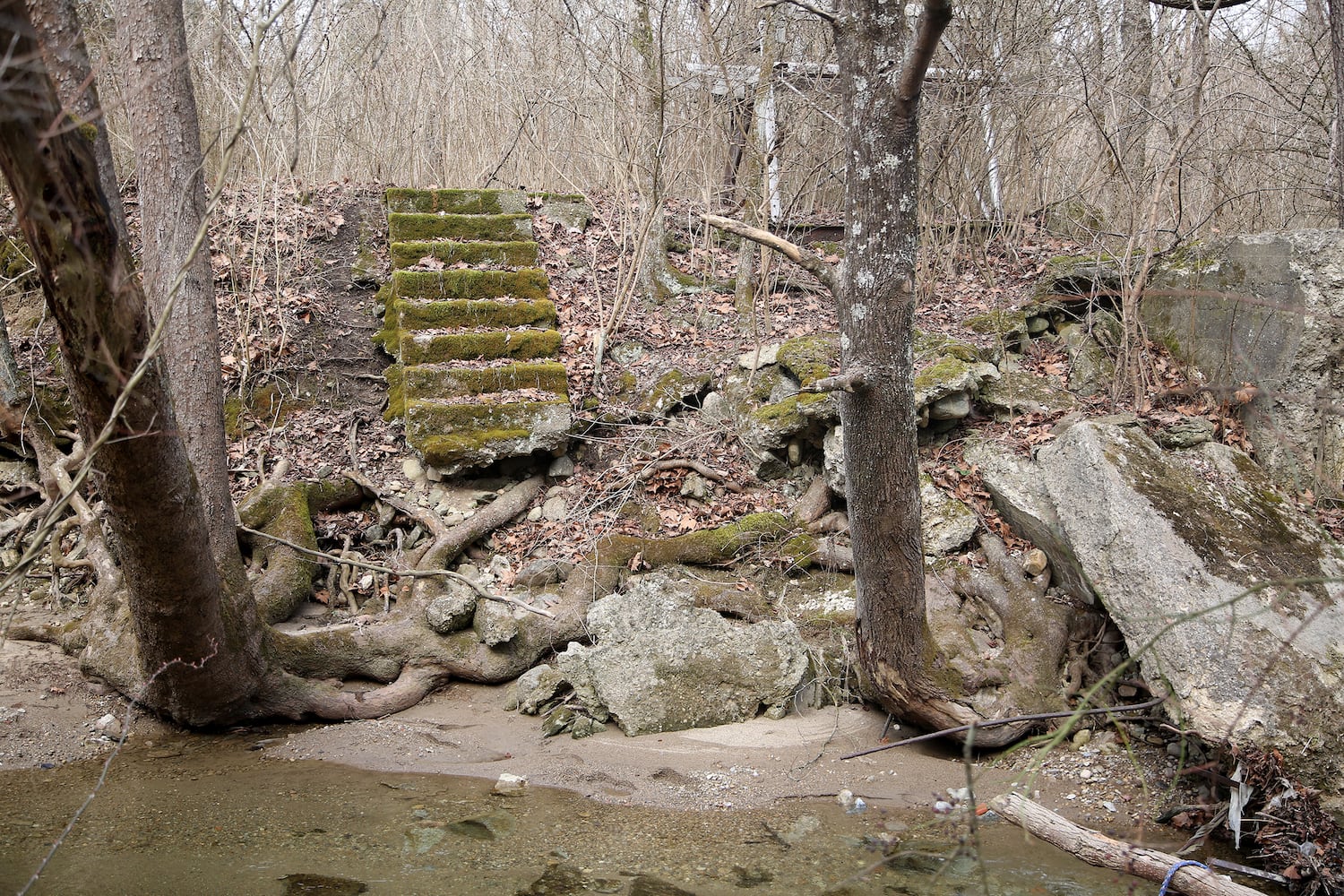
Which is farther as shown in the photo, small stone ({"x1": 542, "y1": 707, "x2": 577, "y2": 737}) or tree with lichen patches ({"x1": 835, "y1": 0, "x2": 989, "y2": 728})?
small stone ({"x1": 542, "y1": 707, "x2": 577, "y2": 737})

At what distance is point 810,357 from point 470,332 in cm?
312

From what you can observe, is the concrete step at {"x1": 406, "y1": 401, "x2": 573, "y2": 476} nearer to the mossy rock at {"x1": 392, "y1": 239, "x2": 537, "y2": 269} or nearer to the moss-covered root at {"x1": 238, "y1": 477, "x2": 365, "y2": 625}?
the moss-covered root at {"x1": 238, "y1": 477, "x2": 365, "y2": 625}

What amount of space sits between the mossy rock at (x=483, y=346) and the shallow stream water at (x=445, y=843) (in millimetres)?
4091

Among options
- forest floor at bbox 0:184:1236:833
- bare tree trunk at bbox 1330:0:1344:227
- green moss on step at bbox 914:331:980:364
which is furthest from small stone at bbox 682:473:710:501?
bare tree trunk at bbox 1330:0:1344:227

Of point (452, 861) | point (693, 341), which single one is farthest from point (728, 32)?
point (452, 861)

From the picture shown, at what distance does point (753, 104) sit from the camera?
32.6 feet

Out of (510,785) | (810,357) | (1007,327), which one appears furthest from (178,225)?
(1007,327)

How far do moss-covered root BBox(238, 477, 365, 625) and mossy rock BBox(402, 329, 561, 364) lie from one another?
59.4 inches

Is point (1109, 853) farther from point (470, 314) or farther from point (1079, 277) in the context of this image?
point (470, 314)

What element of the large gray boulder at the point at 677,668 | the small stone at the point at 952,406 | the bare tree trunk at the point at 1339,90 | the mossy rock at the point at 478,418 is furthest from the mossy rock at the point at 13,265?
the bare tree trunk at the point at 1339,90

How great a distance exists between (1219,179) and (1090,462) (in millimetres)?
3739

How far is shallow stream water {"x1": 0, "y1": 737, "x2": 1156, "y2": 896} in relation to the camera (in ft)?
12.2

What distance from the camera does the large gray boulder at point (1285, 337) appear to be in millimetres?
6215

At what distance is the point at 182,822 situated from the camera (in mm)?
4254
